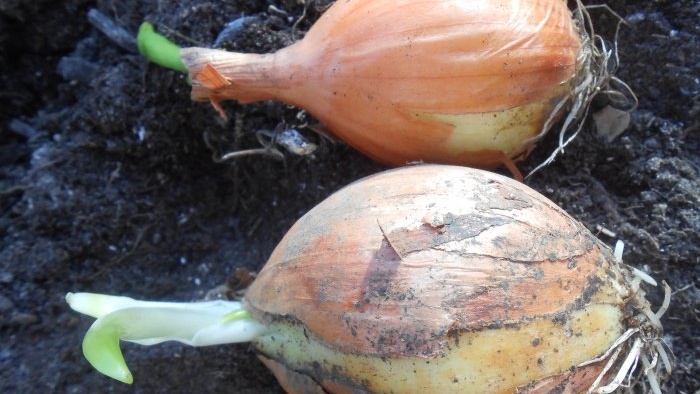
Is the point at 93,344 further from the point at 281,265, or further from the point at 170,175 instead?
the point at 170,175

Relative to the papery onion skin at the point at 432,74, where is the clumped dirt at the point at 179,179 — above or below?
below

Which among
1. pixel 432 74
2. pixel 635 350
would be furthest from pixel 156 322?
pixel 635 350

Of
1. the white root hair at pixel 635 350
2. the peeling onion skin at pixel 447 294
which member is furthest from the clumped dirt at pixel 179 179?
the peeling onion skin at pixel 447 294

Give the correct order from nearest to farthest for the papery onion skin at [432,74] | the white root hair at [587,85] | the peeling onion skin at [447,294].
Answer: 1. the peeling onion skin at [447,294]
2. the papery onion skin at [432,74]
3. the white root hair at [587,85]

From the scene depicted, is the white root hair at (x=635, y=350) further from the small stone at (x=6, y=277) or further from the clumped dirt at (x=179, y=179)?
the small stone at (x=6, y=277)

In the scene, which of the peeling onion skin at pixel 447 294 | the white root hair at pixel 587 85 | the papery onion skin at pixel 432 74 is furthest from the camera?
the white root hair at pixel 587 85

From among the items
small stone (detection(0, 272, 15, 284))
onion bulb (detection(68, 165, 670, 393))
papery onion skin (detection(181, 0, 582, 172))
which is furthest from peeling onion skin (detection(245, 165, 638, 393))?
small stone (detection(0, 272, 15, 284))

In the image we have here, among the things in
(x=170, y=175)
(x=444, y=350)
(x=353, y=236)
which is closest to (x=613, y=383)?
(x=444, y=350)
